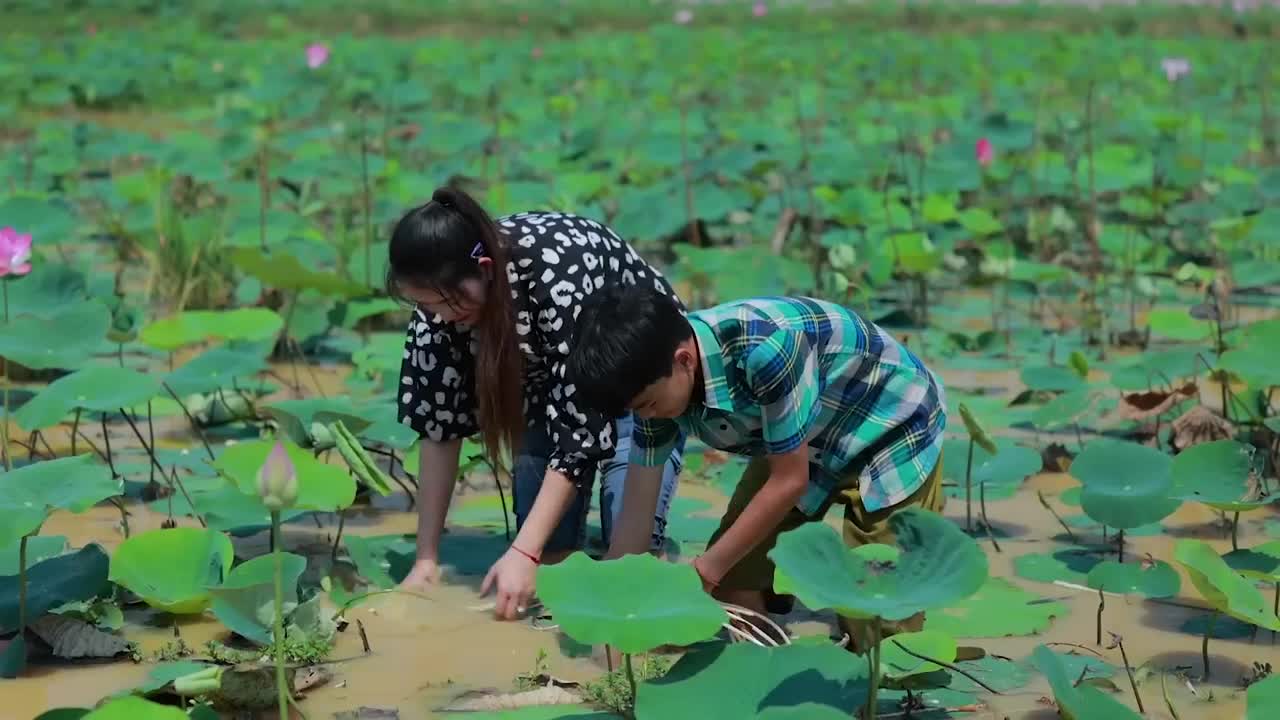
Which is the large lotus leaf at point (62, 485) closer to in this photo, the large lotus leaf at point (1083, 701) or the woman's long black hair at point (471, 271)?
the woman's long black hair at point (471, 271)

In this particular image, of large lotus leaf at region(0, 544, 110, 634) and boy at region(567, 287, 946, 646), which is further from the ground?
boy at region(567, 287, 946, 646)

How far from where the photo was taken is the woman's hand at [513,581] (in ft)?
7.79

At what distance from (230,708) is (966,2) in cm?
1711

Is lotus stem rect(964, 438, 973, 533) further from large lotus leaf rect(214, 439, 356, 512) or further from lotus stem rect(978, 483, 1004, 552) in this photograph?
large lotus leaf rect(214, 439, 356, 512)

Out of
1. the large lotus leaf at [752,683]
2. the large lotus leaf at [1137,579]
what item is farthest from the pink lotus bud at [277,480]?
the large lotus leaf at [1137,579]

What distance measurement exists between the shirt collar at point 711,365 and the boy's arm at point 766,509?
105mm

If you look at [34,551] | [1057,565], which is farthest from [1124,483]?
[34,551]

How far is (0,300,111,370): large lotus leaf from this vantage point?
295cm

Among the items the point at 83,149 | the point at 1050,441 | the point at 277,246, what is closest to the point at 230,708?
the point at 1050,441

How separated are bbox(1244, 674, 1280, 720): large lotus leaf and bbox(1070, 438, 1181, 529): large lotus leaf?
0.60 meters

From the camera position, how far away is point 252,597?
2.13 meters

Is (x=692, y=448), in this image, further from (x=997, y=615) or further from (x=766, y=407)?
(x=766, y=407)

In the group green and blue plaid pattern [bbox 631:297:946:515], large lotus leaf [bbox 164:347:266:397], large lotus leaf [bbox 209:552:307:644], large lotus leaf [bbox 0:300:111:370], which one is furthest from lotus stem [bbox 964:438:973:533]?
large lotus leaf [bbox 0:300:111:370]

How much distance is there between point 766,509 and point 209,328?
165cm
